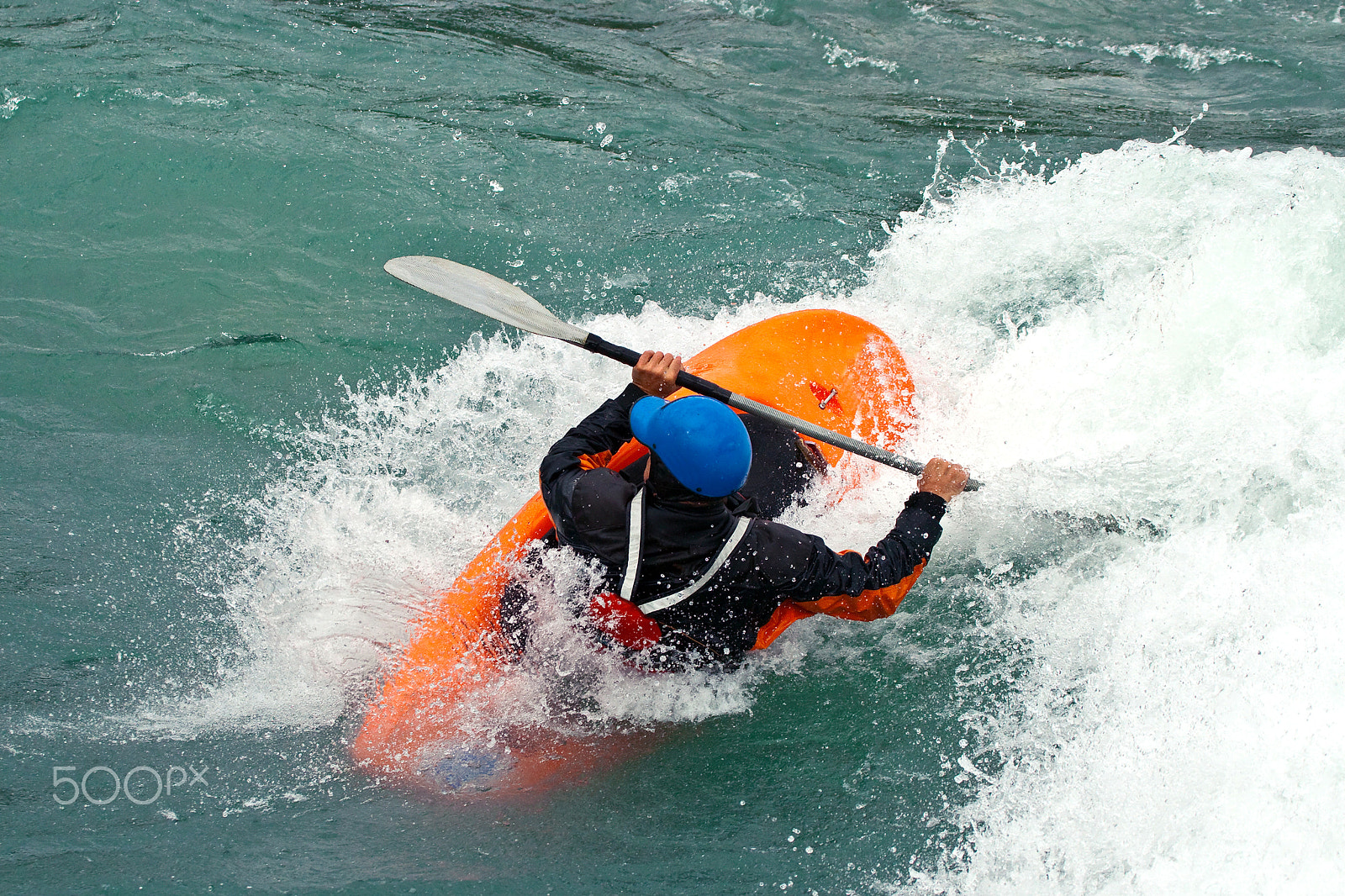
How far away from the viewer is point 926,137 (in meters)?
7.03

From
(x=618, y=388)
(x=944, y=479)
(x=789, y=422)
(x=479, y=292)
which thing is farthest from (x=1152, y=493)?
(x=479, y=292)

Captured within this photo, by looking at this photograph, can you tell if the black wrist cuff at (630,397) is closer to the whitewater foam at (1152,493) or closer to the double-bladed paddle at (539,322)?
the double-bladed paddle at (539,322)

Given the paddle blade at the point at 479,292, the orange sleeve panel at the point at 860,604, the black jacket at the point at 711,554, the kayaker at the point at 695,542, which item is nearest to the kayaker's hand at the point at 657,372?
the kayaker at the point at 695,542

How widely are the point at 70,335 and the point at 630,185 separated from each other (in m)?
3.11

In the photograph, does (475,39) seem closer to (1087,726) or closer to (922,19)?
(922,19)

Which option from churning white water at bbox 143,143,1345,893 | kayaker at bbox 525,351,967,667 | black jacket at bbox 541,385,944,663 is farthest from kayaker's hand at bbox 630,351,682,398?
churning white water at bbox 143,143,1345,893

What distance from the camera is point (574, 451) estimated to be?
10.3ft

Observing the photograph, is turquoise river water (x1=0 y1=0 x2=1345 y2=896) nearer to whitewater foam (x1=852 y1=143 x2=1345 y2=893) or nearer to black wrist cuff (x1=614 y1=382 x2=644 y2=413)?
whitewater foam (x1=852 y1=143 x2=1345 y2=893)

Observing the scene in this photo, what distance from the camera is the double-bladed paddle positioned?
350 centimetres

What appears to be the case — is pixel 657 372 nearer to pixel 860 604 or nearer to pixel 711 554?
pixel 711 554

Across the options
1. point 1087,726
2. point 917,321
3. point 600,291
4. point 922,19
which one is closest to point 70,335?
point 600,291

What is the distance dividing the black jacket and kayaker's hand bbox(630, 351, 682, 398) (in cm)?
27

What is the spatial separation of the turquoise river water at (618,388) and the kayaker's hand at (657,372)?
2.91 ft

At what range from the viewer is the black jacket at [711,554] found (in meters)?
2.77
